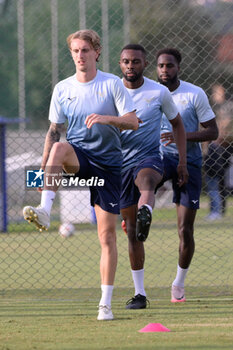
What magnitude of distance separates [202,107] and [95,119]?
2.16 meters

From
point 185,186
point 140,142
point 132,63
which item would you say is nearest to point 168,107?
point 140,142

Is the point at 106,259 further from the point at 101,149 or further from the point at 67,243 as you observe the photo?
the point at 67,243

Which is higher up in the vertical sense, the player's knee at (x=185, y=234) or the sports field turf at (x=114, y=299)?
the player's knee at (x=185, y=234)

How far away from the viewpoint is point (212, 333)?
5.45 metres

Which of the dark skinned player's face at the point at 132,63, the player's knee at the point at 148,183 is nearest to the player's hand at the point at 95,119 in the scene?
the player's knee at the point at 148,183

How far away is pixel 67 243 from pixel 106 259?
699 cm

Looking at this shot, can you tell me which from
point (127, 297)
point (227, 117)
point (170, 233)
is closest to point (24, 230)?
point (170, 233)

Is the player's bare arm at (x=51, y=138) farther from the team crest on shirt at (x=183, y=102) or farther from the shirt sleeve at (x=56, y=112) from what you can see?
the team crest on shirt at (x=183, y=102)

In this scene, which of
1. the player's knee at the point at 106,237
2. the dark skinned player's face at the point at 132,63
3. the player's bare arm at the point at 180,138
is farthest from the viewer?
the dark skinned player's face at the point at 132,63

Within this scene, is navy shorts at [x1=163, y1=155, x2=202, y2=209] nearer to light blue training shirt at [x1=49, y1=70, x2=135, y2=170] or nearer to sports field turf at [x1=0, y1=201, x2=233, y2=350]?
sports field turf at [x1=0, y1=201, x2=233, y2=350]

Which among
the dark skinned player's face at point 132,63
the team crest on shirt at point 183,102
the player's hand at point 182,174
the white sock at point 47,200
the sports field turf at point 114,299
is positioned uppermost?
the dark skinned player's face at point 132,63

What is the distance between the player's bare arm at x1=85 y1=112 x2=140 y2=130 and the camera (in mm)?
5652

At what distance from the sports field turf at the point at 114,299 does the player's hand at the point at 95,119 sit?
4.62 feet

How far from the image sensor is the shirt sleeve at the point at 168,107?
6.95 metres
